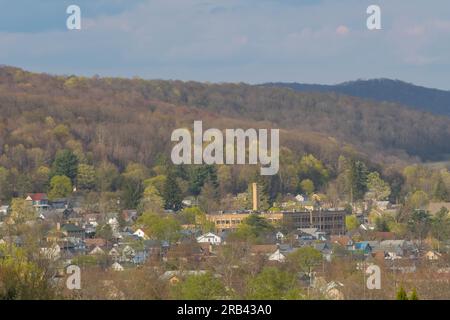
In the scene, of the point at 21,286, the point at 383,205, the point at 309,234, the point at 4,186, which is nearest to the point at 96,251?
the point at 309,234

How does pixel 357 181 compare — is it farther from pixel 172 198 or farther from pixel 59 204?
pixel 59 204

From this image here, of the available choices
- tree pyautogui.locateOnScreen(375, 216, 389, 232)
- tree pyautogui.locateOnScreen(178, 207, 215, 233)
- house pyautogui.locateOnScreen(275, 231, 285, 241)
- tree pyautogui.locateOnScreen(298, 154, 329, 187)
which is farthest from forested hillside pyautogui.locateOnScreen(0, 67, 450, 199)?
house pyautogui.locateOnScreen(275, 231, 285, 241)

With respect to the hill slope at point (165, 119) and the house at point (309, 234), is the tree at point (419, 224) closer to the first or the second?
the house at point (309, 234)

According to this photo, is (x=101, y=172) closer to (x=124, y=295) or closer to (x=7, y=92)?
(x=7, y=92)

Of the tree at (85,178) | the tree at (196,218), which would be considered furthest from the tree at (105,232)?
the tree at (85,178)

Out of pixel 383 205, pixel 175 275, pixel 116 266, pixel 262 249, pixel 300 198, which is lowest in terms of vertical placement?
pixel 383 205

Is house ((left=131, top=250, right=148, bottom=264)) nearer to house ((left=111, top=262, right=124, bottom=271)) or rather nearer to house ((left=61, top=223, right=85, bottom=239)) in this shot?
house ((left=111, top=262, right=124, bottom=271))
